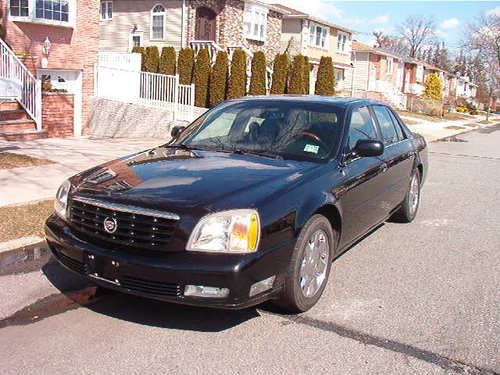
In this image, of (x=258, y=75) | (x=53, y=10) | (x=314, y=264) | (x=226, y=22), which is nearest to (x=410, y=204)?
(x=314, y=264)

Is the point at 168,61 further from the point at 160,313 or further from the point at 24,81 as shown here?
the point at 160,313

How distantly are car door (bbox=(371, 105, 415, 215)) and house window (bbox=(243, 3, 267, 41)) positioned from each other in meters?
23.7

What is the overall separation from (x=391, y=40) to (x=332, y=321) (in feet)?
315

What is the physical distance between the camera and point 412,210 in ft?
23.6

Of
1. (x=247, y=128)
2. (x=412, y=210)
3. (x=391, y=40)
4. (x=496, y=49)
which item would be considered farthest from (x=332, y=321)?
(x=391, y=40)

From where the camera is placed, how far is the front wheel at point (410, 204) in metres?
6.89

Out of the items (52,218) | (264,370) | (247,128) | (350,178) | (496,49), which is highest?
(496,49)

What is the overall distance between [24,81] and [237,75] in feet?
28.6

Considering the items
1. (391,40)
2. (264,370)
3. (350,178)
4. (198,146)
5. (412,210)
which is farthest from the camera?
(391,40)

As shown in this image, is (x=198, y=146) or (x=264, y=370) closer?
(x=264, y=370)

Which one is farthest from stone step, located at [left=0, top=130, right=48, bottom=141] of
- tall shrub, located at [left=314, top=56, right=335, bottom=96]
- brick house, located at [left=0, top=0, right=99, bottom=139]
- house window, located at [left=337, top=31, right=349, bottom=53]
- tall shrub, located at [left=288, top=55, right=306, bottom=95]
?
house window, located at [left=337, top=31, right=349, bottom=53]

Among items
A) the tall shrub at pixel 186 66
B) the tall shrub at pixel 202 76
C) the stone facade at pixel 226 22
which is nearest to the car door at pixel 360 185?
the tall shrub at pixel 202 76

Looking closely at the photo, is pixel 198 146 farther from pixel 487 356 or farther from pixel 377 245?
pixel 487 356

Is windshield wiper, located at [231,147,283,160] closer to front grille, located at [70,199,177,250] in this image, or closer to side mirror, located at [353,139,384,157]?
side mirror, located at [353,139,384,157]
